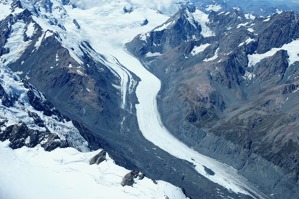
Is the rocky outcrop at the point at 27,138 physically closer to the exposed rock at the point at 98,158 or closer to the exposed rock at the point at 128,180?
the exposed rock at the point at 98,158

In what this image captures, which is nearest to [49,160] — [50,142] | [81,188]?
[50,142]

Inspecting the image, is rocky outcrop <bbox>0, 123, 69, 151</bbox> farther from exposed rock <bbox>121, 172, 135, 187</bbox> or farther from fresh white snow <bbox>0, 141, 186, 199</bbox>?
exposed rock <bbox>121, 172, 135, 187</bbox>

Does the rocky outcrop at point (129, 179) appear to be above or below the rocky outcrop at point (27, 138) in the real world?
above

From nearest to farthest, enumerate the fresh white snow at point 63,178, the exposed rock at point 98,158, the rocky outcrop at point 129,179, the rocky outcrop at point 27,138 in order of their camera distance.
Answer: the fresh white snow at point 63,178 < the rocky outcrop at point 129,179 < the exposed rock at point 98,158 < the rocky outcrop at point 27,138

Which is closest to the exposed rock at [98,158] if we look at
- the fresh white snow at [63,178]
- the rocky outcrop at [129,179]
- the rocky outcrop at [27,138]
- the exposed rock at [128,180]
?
the fresh white snow at [63,178]

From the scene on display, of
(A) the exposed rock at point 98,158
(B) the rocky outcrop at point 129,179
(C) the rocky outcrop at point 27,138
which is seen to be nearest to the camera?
(B) the rocky outcrop at point 129,179

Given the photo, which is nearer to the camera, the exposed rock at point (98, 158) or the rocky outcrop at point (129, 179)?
the rocky outcrop at point (129, 179)

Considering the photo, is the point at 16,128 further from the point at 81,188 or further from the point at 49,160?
the point at 81,188

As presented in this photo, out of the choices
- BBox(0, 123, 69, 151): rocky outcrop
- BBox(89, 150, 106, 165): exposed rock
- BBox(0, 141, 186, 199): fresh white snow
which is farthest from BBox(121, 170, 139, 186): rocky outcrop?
BBox(0, 123, 69, 151): rocky outcrop

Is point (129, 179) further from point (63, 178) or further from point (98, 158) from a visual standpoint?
point (63, 178)
